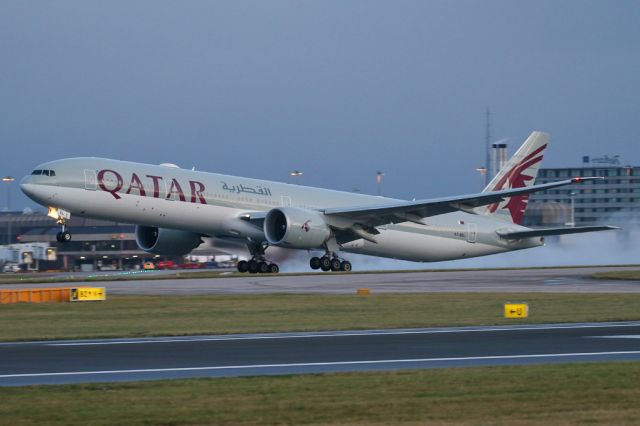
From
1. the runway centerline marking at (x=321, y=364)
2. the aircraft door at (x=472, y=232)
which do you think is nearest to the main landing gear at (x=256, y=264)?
the aircraft door at (x=472, y=232)

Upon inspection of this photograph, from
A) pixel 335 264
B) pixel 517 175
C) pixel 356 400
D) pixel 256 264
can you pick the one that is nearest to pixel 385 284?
pixel 335 264

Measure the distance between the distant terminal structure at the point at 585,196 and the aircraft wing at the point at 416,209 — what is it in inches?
1994

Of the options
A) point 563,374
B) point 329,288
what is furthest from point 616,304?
point 563,374

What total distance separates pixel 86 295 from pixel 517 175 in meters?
31.5

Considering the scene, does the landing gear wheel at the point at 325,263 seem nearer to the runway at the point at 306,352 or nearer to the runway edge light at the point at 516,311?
the runway edge light at the point at 516,311

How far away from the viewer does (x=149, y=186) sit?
49000 millimetres

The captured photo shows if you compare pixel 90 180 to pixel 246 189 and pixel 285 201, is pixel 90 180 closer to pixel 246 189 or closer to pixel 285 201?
pixel 246 189

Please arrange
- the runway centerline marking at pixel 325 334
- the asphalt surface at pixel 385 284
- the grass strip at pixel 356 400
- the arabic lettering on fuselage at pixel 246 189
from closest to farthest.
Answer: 1. the grass strip at pixel 356 400
2. the runway centerline marking at pixel 325 334
3. the asphalt surface at pixel 385 284
4. the arabic lettering on fuselage at pixel 246 189

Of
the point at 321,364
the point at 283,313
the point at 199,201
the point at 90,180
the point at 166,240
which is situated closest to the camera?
the point at 321,364

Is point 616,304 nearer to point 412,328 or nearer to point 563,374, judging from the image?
point 412,328

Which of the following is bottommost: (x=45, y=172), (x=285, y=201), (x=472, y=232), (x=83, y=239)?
(x=472, y=232)

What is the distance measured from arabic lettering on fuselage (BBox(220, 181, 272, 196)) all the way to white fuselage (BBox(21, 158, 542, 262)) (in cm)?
6

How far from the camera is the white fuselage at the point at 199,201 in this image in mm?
47938

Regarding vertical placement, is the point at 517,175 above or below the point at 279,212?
above
